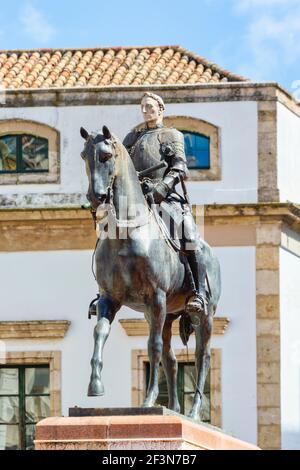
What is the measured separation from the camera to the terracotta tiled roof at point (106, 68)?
39562 millimetres

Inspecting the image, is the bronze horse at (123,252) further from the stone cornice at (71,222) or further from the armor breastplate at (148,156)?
the stone cornice at (71,222)

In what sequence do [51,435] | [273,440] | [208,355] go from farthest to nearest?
[273,440] < [208,355] < [51,435]

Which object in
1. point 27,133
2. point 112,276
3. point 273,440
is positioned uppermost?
point 27,133

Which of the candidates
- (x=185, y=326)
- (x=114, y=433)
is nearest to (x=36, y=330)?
(x=185, y=326)

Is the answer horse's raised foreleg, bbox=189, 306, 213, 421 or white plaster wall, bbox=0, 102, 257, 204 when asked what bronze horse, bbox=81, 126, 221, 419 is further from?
white plaster wall, bbox=0, 102, 257, 204

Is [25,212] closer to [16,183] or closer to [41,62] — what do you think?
[16,183]

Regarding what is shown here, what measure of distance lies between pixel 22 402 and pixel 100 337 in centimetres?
1589

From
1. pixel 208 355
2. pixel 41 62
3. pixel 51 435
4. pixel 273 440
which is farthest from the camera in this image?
pixel 41 62

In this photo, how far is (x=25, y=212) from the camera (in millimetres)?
38406

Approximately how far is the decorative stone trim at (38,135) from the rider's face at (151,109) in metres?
15.2

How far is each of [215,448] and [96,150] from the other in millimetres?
3058

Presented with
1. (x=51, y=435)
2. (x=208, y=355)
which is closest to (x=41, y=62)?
(x=208, y=355)

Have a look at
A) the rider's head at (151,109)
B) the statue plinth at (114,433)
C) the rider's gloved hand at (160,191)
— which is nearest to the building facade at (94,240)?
the rider's head at (151,109)

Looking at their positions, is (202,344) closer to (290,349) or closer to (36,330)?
(290,349)
